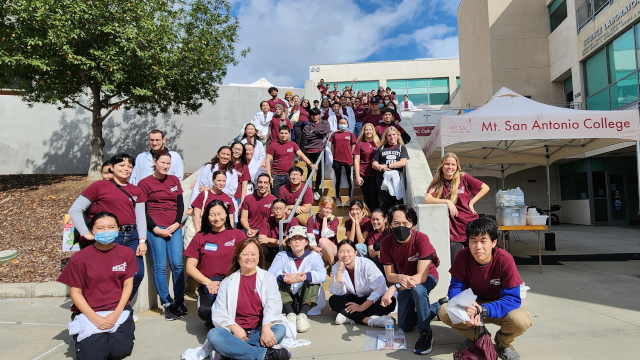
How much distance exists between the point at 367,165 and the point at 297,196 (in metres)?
1.37

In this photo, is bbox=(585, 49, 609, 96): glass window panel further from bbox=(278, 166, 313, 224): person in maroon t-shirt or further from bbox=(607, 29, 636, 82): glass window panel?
bbox=(278, 166, 313, 224): person in maroon t-shirt

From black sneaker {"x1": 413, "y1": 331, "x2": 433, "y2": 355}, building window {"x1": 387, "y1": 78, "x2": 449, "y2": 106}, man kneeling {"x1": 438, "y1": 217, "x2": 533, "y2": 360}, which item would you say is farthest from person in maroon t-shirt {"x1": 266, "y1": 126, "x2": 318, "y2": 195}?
building window {"x1": 387, "y1": 78, "x2": 449, "y2": 106}

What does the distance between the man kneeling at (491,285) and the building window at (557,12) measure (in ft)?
62.6

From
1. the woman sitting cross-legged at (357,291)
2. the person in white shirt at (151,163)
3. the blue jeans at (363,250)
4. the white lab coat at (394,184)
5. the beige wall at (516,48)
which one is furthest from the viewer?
the beige wall at (516,48)

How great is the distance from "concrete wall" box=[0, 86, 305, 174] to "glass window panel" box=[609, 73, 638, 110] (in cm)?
1411

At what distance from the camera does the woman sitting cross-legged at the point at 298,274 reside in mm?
4293

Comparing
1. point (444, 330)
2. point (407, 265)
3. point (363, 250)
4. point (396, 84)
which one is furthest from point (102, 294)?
point (396, 84)

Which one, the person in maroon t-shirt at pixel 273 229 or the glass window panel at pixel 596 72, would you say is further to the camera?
the glass window panel at pixel 596 72

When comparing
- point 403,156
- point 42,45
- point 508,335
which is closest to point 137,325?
point 508,335

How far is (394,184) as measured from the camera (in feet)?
19.6

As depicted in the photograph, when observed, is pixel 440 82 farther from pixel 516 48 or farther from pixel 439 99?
pixel 516 48

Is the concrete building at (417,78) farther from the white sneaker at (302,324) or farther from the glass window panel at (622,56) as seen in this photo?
the white sneaker at (302,324)

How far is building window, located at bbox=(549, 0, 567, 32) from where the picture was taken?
17.7 meters

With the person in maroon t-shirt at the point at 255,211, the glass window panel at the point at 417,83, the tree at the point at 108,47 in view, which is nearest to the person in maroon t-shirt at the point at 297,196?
the person in maroon t-shirt at the point at 255,211
